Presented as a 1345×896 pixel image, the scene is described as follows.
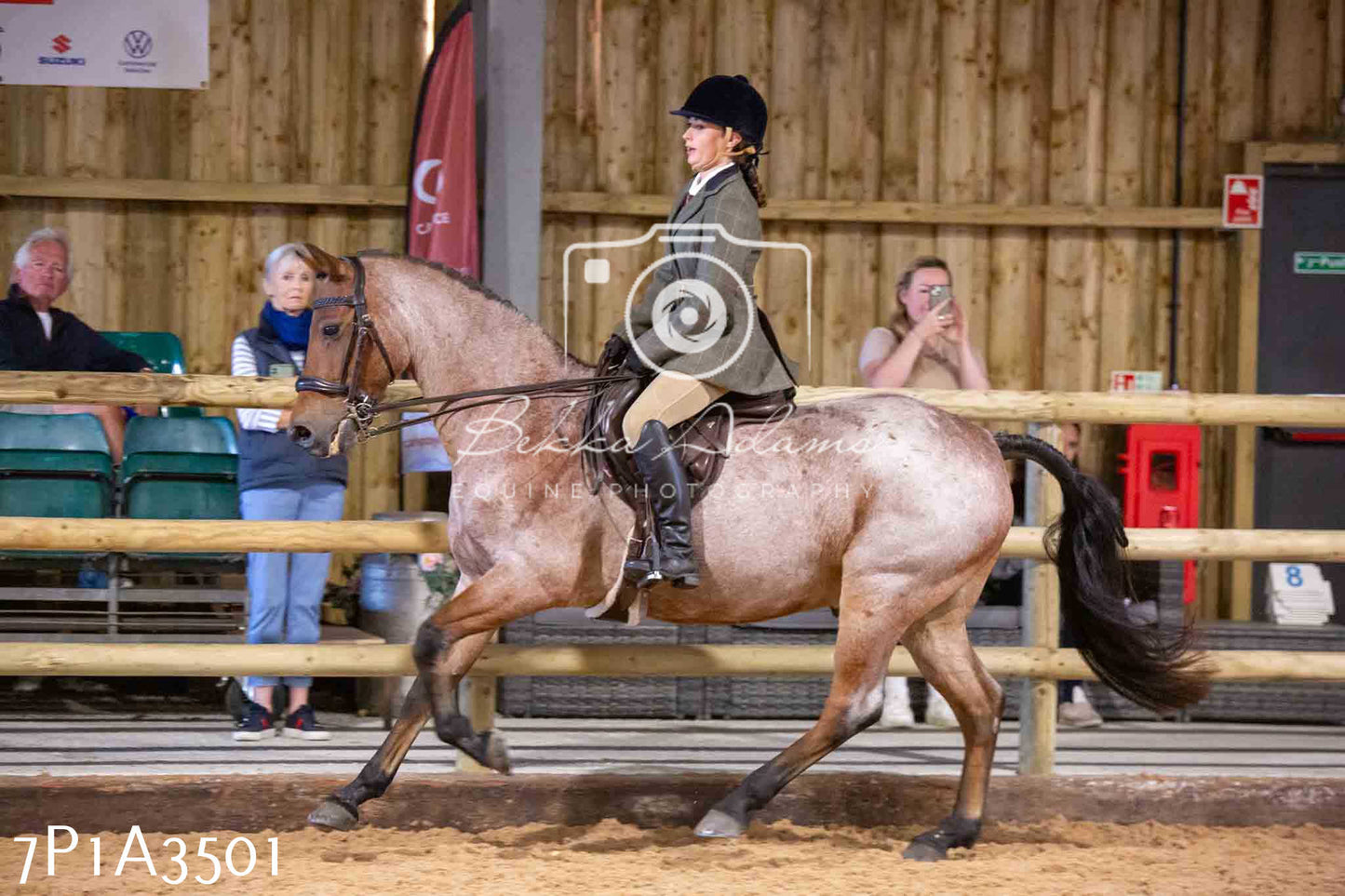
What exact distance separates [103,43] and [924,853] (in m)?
6.29

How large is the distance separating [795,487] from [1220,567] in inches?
233

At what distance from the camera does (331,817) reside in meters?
4.32

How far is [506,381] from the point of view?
174 inches

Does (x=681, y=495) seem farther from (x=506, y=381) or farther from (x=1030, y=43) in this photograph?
(x=1030, y=43)

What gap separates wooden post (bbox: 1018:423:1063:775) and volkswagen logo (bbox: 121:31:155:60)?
5.47 m

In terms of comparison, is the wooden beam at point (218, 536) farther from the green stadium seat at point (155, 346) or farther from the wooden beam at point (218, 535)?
the green stadium seat at point (155, 346)

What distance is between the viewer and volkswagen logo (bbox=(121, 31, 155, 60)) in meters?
8.13

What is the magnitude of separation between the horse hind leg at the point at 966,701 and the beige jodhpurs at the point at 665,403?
1.00 metres

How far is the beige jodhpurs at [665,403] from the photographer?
13.9ft

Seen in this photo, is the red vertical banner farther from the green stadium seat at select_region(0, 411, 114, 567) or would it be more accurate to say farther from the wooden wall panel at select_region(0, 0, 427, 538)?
the green stadium seat at select_region(0, 411, 114, 567)

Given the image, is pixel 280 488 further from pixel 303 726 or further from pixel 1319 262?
pixel 1319 262

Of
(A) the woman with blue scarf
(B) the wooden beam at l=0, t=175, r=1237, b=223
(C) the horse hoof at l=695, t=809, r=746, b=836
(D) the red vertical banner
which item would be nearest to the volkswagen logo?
(B) the wooden beam at l=0, t=175, r=1237, b=223

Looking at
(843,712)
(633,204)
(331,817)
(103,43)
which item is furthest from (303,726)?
(103,43)

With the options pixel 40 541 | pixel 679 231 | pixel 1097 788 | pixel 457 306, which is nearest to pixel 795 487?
pixel 679 231
